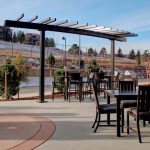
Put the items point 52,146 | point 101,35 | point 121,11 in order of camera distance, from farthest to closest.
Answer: point 121,11 < point 101,35 < point 52,146

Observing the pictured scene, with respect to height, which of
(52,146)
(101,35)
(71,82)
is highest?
(101,35)

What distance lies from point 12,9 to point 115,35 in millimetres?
4118

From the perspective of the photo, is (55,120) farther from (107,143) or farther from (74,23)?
(74,23)

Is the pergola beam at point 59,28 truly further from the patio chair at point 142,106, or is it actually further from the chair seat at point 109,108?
the patio chair at point 142,106

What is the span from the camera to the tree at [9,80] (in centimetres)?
1309

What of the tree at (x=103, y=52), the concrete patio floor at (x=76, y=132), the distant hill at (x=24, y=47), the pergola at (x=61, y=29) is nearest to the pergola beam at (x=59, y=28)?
the pergola at (x=61, y=29)

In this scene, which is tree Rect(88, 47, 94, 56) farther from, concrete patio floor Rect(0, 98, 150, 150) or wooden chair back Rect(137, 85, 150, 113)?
wooden chair back Rect(137, 85, 150, 113)

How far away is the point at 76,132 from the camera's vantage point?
6832 mm

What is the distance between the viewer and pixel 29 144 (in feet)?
19.3

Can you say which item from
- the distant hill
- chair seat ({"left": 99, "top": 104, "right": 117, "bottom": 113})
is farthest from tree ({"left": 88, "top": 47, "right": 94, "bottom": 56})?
chair seat ({"left": 99, "top": 104, "right": 117, "bottom": 113})

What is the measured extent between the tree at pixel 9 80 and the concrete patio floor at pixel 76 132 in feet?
8.84

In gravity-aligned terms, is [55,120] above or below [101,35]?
below

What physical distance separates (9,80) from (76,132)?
22.3 feet

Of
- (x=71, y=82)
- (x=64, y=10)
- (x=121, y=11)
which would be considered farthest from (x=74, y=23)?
(x=121, y=11)
